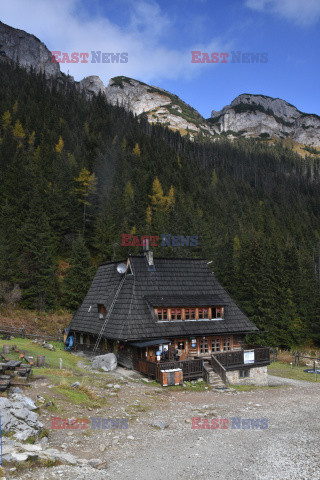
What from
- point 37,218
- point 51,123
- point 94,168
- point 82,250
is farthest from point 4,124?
point 82,250

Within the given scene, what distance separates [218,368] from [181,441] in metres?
12.2

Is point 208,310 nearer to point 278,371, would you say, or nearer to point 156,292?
point 156,292

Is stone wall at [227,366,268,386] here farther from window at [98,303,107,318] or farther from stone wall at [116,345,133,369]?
window at [98,303,107,318]

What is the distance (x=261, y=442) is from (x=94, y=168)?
62435 millimetres

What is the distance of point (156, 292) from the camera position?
2608 centimetres

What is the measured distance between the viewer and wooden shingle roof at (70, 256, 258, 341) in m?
23.6

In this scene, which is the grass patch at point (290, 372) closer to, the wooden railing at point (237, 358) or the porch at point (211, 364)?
the wooden railing at point (237, 358)

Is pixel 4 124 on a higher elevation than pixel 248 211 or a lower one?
higher

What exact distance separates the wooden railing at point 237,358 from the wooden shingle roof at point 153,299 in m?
1.87

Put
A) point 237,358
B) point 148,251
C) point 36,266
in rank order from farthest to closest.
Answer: point 36,266 → point 148,251 → point 237,358

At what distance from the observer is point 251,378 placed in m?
25.0

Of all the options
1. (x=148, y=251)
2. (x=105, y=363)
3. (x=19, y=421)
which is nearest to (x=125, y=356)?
(x=105, y=363)

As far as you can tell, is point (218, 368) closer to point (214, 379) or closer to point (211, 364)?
point (211, 364)

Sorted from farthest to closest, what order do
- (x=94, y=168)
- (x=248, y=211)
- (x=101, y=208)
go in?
(x=248, y=211) → (x=94, y=168) → (x=101, y=208)
